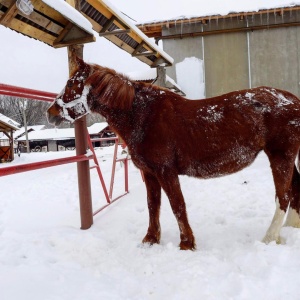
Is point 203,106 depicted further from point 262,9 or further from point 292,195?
point 262,9

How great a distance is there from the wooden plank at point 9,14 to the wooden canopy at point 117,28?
1.60 metres

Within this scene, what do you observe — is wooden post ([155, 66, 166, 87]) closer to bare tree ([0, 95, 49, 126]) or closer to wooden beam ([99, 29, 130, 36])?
wooden beam ([99, 29, 130, 36])

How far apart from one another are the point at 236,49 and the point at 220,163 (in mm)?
8448

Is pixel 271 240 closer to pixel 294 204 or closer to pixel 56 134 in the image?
pixel 294 204

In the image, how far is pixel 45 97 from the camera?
3.43 metres

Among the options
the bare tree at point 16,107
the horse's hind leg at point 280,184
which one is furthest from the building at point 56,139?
the horse's hind leg at point 280,184

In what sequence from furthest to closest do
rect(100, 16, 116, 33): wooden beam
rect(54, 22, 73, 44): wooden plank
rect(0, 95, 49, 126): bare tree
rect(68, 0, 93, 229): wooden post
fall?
rect(0, 95, 49, 126): bare tree → rect(100, 16, 116, 33): wooden beam → rect(68, 0, 93, 229): wooden post → rect(54, 22, 73, 44): wooden plank

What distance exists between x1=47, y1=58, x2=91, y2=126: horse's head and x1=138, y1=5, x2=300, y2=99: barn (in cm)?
784

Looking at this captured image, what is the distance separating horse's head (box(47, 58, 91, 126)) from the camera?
313 cm

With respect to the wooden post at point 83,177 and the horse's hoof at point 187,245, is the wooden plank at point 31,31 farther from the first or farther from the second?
the horse's hoof at point 187,245

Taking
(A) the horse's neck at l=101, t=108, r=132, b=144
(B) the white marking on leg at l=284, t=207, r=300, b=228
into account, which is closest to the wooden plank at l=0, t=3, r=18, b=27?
(A) the horse's neck at l=101, t=108, r=132, b=144

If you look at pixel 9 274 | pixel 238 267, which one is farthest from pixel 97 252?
pixel 238 267

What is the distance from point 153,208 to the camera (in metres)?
3.34

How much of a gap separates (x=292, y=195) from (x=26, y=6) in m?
3.43
